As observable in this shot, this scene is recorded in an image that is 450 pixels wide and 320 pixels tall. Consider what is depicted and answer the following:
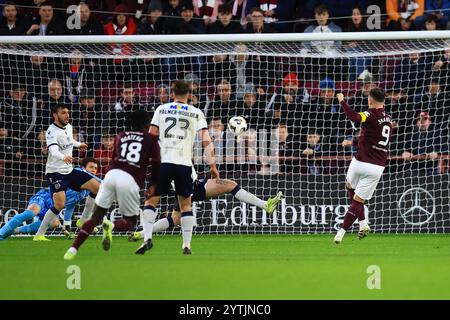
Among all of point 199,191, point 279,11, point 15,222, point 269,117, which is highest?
point 279,11

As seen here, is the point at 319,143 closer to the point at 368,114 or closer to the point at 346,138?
the point at 346,138

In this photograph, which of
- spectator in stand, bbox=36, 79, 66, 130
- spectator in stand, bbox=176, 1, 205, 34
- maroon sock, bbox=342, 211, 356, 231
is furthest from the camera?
spectator in stand, bbox=176, 1, 205, 34

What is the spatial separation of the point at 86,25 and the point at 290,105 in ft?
12.8

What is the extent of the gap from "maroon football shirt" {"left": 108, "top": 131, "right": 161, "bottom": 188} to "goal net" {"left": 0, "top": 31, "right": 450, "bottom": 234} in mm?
5274

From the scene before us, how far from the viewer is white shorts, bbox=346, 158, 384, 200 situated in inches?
574

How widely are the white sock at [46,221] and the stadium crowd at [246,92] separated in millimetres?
1678

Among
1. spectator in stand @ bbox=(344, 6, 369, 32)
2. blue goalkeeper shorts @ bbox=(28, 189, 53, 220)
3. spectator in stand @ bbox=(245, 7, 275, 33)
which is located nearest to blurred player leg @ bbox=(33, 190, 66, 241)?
blue goalkeeper shorts @ bbox=(28, 189, 53, 220)

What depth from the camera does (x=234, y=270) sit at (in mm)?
10469

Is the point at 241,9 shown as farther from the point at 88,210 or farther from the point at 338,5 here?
the point at 88,210

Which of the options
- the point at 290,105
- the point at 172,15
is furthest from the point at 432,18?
the point at 172,15

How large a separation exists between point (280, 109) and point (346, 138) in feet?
4.04

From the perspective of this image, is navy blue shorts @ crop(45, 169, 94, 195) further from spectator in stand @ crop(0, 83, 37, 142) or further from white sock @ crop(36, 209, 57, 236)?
spectator in stand @ crop(0, 83, 37, 142)

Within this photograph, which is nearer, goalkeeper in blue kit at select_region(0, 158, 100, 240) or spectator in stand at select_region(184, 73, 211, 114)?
goalkeeper in blue kit at select_region(0, 158, 100, 240)

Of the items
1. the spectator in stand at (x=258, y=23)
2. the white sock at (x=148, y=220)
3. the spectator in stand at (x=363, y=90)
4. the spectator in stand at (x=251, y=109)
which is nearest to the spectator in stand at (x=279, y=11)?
the spectator in stand at (x=258, y=23)
